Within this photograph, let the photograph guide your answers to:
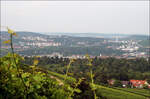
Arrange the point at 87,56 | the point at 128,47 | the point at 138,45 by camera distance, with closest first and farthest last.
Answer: the point at 87,56
the point at 128,47
the point at 138,45

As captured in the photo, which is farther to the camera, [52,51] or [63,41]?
[63,41]

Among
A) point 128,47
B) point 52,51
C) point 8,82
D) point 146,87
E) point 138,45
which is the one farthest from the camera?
point 138,45

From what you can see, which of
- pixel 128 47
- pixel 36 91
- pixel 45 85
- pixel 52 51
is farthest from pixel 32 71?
pixel 128 47

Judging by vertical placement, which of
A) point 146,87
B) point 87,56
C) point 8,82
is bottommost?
point 146,87

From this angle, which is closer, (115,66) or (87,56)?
(87,56)

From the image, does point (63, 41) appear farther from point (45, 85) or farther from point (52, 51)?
point (45, 85)

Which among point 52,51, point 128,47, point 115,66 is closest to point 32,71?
point 115,66

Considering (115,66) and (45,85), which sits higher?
(45,85)

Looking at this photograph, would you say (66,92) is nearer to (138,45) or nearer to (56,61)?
(56,61)

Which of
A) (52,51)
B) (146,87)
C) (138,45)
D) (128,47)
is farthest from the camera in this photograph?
(138,45)
